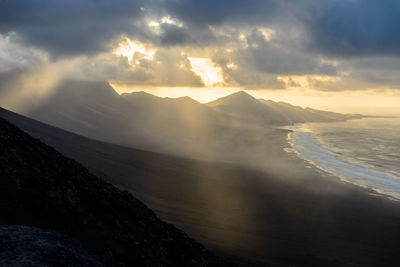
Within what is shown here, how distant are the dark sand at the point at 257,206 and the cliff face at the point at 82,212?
6.69 metres

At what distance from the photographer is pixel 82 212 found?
15.2 meters

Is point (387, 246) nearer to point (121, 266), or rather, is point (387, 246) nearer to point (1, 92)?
point (121, 266)

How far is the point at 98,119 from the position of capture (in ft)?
460

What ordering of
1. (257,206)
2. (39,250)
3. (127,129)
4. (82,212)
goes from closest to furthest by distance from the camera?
(39,250) < (82,212) < (257,206) < (127,129)

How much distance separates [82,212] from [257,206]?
2549 centimetres

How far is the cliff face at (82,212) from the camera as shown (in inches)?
529

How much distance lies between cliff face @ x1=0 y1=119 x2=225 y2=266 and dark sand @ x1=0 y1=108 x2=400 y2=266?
264 inches

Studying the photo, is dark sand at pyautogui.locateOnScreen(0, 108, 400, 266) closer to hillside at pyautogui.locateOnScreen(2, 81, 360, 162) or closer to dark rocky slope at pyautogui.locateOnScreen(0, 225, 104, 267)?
dark rocky slope at pyautogui.locateOnScreen(0, 225, 104, 267)

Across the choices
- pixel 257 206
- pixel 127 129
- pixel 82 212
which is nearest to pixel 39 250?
pixel 82 212

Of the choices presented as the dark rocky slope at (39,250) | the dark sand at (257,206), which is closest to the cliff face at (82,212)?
the dark rocky slope at (39,250)

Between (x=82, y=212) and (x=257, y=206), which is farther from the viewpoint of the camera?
(x=257, y=206)

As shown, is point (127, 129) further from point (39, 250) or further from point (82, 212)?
point (39, 250)

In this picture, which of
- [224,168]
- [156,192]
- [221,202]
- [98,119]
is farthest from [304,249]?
[98,119]

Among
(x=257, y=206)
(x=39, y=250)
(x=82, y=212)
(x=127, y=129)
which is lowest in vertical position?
(x=257, y=206)
